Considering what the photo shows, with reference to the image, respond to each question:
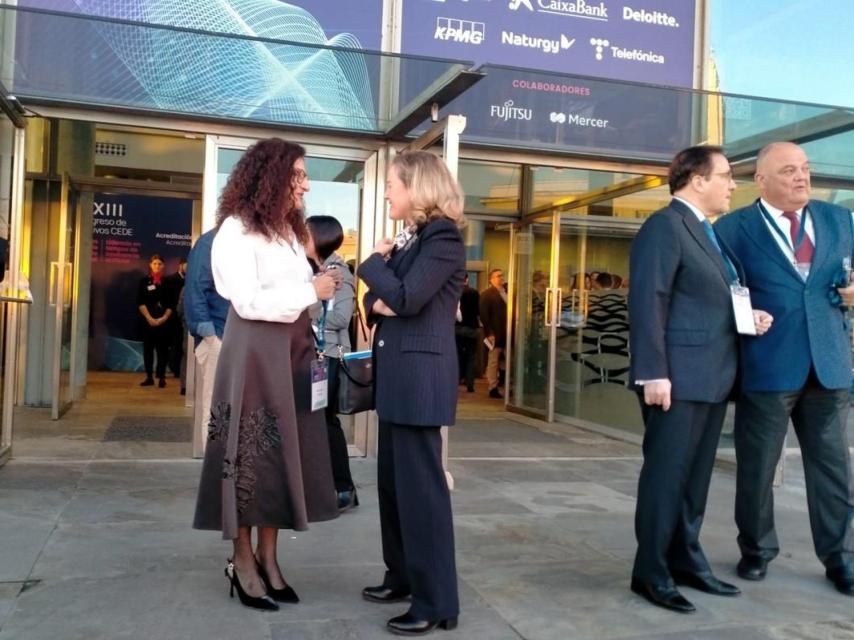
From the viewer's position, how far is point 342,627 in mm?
3150

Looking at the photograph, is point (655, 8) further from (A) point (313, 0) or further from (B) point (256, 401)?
(B) point (256, 401)

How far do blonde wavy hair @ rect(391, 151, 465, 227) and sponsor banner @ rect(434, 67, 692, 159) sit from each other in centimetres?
357

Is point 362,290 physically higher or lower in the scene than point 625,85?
lower

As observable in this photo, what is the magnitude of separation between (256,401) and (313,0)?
14.7 feet

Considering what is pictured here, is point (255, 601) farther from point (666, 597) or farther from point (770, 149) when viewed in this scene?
point (770, 149)

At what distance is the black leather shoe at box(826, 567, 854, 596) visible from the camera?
12.4ft

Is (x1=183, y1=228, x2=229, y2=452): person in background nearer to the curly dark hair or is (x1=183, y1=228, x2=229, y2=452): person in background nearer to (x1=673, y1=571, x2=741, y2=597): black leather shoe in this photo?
the curly dark hair

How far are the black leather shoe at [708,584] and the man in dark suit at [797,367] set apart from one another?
11.4 inches

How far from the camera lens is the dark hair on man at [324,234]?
470 centimetres

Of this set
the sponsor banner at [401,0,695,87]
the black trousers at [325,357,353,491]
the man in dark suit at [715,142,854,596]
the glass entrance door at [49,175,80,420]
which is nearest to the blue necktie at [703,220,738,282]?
the man in dark suit at [715,142,854,596]

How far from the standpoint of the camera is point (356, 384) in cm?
378

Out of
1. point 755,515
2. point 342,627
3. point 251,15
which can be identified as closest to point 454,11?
point 251,15

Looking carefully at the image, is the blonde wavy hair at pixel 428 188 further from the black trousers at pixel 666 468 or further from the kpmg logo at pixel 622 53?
the kpmg logo at pixel 622 53

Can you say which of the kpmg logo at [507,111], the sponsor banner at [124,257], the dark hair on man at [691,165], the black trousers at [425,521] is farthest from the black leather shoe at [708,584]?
the sponsor banner at [124,257]
